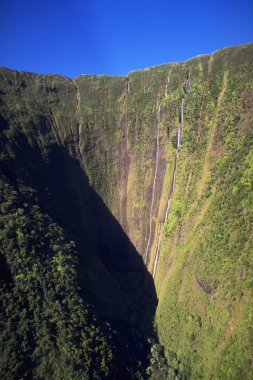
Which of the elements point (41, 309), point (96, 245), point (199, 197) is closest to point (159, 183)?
point (199, 197)

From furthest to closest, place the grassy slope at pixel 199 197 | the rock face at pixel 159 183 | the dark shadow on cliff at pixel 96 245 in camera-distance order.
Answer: the dark shadow on cliff at pixel 96 245 < the rock face at pixel 159 183 < the grassy slope at pixel 199 197

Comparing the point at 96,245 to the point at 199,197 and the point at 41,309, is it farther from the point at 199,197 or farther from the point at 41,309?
the point at 199,197

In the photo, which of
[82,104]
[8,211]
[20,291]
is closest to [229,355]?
[20,291]

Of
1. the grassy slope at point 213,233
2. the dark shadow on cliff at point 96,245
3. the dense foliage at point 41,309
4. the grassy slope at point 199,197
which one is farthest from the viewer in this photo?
the dark shadow on cliff at point 96,245

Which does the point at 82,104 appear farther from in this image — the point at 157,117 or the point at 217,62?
the point at 217,62

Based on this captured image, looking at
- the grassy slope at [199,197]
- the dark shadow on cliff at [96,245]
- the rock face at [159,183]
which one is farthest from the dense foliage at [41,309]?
the grassy slope at [199,197]

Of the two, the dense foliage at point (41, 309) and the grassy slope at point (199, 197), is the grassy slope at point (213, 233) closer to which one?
the grassy slope at point (199, 197)
